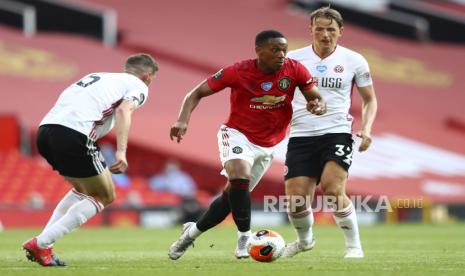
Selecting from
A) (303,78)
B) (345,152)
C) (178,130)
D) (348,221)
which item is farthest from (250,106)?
(348,221)

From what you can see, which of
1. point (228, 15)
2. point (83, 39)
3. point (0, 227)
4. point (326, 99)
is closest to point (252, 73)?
point (326, 99)

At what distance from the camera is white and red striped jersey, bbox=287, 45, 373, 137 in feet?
31.4

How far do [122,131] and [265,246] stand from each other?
1638mm

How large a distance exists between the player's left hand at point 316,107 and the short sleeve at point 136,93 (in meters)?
1.43

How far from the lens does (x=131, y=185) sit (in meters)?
23.4

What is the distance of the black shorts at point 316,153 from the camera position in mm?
9469

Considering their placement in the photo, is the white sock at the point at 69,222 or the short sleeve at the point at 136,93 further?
the short sleeve at the point at 136,93

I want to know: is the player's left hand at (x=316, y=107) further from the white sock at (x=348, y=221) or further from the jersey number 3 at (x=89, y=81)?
the jersey number 3 at (x=89, y=81)

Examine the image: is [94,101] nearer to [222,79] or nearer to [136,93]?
[136,93]

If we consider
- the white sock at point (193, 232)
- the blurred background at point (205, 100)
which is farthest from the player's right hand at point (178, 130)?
the blurred background at point (205, 100)

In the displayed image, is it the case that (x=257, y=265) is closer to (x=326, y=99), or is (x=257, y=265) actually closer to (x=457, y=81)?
(x=326, y=99)

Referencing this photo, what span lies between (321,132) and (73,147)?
2.35 meters

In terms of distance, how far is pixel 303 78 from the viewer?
9.07m

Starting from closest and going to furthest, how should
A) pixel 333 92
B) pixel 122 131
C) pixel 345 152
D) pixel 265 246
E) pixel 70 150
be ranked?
pixel 122 131
pixel 70 150
pixel 265 246
pixel 345 152
pixel 333 92
